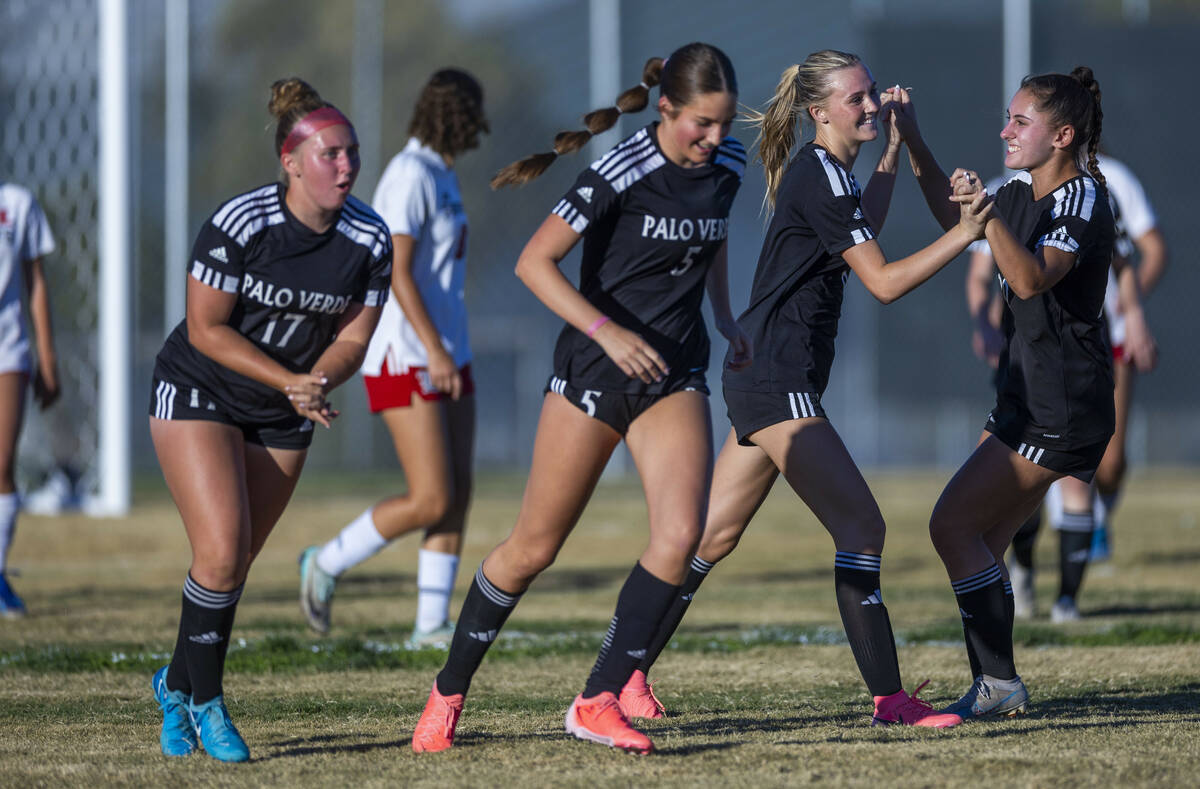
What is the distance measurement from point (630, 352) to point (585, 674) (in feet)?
6.79

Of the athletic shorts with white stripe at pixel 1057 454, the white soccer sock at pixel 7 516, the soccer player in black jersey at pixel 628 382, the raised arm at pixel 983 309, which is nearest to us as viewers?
the soccer player in black jersey at pixel 628 382

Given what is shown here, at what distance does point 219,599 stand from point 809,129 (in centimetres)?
234

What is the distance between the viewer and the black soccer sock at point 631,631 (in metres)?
4.08

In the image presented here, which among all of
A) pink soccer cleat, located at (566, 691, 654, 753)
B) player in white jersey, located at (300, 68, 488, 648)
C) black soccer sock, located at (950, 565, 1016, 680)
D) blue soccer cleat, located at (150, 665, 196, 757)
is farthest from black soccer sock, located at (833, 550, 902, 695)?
player in white jersey, located at (300, 68, 488, 648)

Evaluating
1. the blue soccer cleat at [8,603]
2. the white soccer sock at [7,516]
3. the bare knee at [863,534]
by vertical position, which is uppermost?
the bare knee at [863,534]

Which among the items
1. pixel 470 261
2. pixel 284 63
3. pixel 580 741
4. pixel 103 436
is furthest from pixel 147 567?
pixel 284 63

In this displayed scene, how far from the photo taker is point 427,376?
21.2ft

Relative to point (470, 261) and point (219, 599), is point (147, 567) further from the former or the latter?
point (470, 261)

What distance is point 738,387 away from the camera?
14.9 ft

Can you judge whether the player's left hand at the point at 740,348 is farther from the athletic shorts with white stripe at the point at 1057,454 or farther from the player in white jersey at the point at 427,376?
the player in white jersey at the point at 427,376

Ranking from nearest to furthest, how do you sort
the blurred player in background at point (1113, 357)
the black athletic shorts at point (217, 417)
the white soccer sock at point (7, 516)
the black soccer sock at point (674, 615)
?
the black athletic shorts at point (217, 417)
the black soccer sock at point (674, 615)
the blurred player in background at point (1113, 357)
the white soccer sock at point (7, 516)

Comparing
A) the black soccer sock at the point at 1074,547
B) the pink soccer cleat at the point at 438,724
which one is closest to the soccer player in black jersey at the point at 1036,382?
the pink soccer cleat at the point at 438,724

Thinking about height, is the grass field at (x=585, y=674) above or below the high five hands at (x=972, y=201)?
below

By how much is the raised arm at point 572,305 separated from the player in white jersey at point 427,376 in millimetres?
2247
